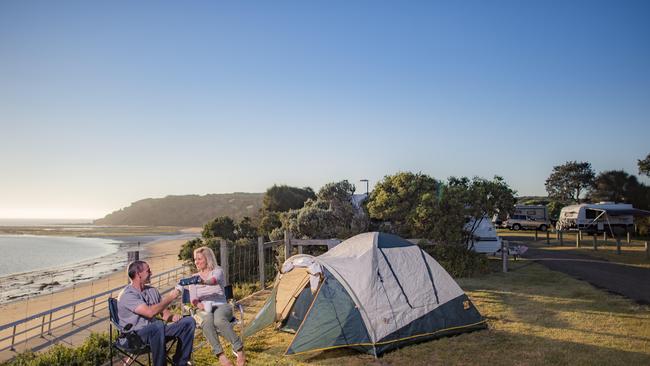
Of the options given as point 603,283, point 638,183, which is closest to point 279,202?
point 603,283

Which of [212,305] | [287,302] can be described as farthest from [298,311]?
[212,305]

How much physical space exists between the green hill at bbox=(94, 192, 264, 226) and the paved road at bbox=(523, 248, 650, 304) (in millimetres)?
96873

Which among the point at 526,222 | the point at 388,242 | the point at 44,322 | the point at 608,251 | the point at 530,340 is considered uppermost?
the point at 388,242

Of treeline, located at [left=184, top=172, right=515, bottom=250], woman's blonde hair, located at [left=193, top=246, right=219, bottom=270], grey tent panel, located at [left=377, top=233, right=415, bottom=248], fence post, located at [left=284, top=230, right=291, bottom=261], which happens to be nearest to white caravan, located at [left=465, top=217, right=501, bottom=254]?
treeline, located at [left=184, top=172, right=515, bottom=250]

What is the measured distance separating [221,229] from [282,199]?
1013 cm

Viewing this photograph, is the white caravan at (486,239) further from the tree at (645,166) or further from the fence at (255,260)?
the tree at (645,166)

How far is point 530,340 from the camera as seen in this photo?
7176mm

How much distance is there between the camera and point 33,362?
22.6ft

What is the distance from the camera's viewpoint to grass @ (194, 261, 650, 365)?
20.6 ft

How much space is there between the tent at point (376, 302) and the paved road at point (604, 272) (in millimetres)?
5593

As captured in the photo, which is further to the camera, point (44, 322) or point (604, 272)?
point (604, 272)

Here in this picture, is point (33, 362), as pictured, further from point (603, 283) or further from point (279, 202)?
point (279, 202)

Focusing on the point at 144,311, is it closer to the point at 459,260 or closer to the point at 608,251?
the point at 459,260

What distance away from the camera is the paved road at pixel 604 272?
445 inches
